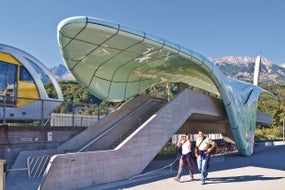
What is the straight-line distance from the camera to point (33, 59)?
60.8 ft

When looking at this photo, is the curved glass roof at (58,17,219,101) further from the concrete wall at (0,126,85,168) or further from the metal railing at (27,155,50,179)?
the metal railing at (27,155,50,179)

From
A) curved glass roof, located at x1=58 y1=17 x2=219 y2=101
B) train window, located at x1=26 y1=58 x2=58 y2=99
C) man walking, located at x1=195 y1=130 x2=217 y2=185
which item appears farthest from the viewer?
train window, located at x1=26 y1=58 x2=58 y2=99

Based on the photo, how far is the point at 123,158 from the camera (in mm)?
11023

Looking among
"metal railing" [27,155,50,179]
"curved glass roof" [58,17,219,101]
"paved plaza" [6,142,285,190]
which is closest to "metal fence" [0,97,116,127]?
"curved glass roof" [58,17,219,101]

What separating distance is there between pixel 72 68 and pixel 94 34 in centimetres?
426

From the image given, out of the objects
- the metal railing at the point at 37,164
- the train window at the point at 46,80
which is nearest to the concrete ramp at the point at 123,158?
the metal railing at the point at 37,164

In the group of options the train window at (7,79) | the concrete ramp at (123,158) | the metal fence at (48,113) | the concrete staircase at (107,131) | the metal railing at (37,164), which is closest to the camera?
the concrete ramp at (123,158)

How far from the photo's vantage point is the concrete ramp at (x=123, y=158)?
8.83 m

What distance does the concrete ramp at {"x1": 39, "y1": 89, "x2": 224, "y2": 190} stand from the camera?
29.0 feet

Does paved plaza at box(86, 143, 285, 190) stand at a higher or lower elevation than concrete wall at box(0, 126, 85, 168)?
lower

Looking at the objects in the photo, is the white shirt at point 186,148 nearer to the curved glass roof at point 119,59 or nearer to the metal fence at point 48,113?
the curved glass roof at point 119,59

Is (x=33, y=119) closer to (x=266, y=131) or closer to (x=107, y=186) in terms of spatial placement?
(x=107, y=186)

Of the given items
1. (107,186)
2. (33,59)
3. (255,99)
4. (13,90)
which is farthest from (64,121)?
(255,99)

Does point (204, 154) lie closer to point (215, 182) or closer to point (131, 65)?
point (215, 182)
